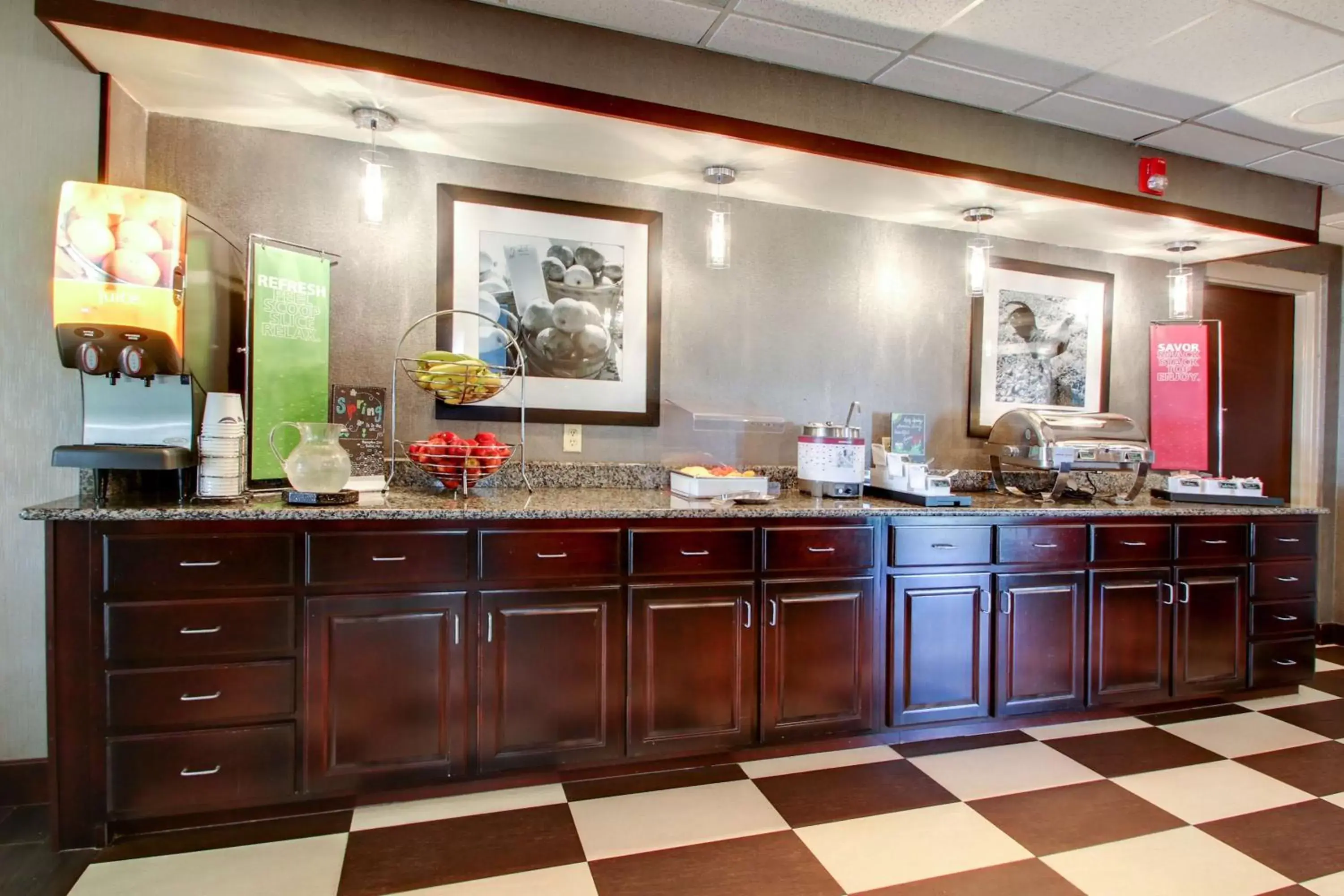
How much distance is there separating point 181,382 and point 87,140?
2.87ft

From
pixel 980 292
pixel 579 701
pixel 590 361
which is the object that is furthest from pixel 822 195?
pixel 579 701

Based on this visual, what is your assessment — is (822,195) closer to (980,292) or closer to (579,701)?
(980,292)

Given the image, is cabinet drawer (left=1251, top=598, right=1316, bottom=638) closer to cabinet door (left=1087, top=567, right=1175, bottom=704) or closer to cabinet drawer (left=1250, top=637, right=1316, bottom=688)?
cabinet drawer (left=1250, top=637, right=1316, bottom=688)

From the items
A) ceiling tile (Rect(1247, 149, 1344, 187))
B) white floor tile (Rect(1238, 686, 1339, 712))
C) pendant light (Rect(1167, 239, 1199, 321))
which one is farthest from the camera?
pendant light (Rect(1167, 239, 1199, 321))

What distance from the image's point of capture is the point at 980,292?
3355mm

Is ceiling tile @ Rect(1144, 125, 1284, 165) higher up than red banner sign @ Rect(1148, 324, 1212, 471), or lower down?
higher up

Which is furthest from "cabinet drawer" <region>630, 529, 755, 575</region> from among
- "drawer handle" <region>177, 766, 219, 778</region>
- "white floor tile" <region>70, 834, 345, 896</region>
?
"drawer handle" <region>177, 766, 219, 778</region>

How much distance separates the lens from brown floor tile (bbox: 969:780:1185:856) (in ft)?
6.84

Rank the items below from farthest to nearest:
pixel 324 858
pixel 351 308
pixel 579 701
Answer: pixel 351 308 → pixel 579 701 → pixel 324 858

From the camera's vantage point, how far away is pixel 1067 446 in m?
3.16

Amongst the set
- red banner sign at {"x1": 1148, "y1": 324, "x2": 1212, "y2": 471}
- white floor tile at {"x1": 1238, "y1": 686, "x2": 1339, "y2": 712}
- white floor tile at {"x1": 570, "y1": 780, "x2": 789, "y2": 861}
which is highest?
red banner sign at {"x1": 1148, "y1": 324, "x2": 1212, "y2": 471}

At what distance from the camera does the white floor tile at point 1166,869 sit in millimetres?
1847

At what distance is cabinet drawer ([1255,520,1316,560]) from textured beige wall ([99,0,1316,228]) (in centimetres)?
157

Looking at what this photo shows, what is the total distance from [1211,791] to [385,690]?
9.11 feet
